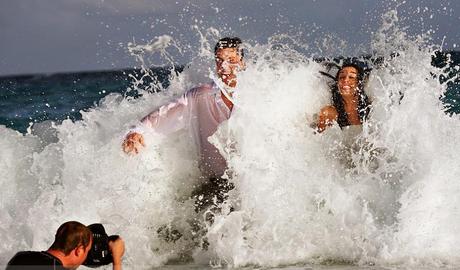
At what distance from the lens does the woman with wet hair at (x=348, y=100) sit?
524 cm

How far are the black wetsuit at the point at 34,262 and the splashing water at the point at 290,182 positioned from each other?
1.96 metres

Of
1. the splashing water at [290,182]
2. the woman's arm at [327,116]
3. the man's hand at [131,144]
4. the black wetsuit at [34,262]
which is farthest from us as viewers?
the woman's arm at [327,116]

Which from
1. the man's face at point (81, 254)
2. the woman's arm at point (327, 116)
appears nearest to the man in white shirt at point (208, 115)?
the woman's arm at point (327, 116)

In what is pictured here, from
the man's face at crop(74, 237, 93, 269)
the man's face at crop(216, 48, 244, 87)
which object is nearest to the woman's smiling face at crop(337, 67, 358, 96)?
the man's face at crop(216, 48, 244, 87)

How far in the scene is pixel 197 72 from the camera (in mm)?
6496

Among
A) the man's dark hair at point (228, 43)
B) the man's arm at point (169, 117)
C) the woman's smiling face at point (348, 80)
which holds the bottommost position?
the man's arm at point (169, 117)

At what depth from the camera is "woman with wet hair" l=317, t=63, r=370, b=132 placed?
5.24 meters

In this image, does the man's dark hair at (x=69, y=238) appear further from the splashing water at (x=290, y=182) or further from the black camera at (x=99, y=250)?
the splashing water at (x=290, y=182)

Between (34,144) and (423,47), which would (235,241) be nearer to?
(423,47)

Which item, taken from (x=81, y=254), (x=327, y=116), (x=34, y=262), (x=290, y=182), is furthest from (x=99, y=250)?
(x=327, y=116)

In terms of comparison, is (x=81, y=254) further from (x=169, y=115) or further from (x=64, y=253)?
(x=169, y=115)

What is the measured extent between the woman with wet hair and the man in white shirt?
88 cm

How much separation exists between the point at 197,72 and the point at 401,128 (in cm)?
228

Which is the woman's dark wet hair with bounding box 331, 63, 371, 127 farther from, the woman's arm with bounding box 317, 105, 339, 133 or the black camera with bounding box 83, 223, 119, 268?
the black camera with bounding box 83, 223, 119, 268
